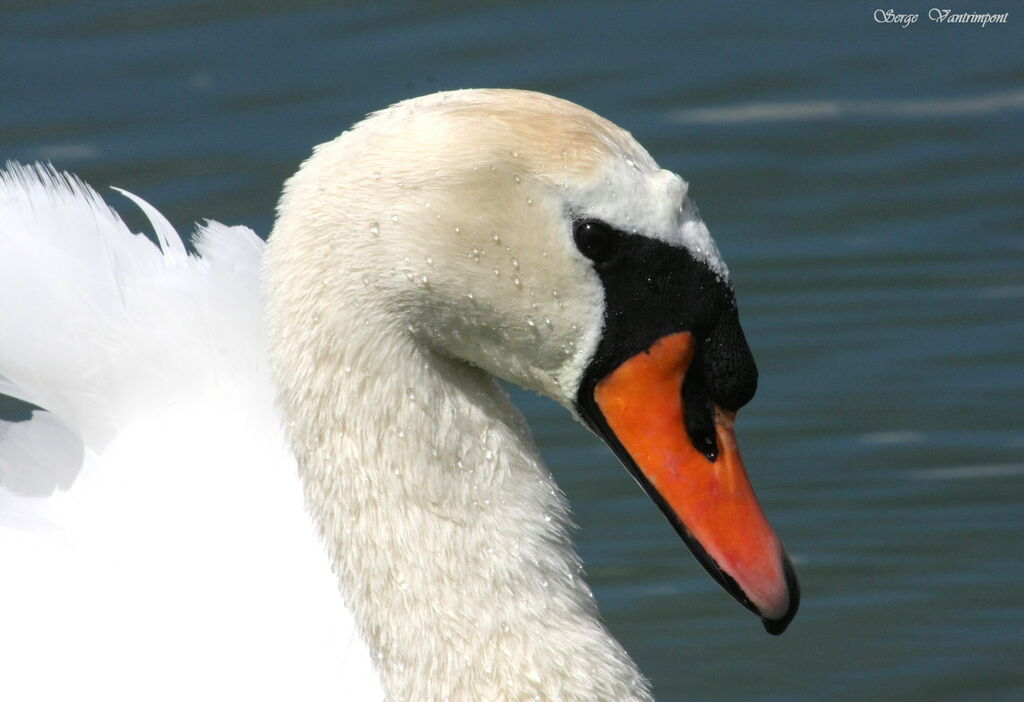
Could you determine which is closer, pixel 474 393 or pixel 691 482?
pixel 691 482

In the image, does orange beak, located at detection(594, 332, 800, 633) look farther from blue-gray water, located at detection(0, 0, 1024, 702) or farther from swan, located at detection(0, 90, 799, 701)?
blue-gray water, located at detection(0, 0, 1024, 702)

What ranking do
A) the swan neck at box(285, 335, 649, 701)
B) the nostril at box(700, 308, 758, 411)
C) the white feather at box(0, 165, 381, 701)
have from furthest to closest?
1. the white feather at box(0, 165, 381, 701)
2. the swan neck at box(285, 335, 649, 701)
3. the nostril at box(700, 308, 758, 411)

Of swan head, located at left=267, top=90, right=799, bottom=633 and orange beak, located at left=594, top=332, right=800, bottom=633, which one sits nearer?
swan head, located at left=267, top=90, right=799, bottom=633

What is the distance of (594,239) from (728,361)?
34 centimetres

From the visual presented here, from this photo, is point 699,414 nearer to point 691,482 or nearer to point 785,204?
point 691,482

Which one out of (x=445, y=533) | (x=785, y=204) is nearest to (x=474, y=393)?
(x=445, y=533)

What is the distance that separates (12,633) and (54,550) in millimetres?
236

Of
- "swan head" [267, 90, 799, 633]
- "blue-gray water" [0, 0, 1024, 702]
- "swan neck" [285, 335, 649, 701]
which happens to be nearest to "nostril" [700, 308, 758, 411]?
"swan head" [267, 90, 799, 633]

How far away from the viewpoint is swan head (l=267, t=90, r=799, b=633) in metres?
3.57

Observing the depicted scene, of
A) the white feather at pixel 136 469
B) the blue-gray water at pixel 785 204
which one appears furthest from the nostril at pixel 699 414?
the blue-gray water at pixel 785 204

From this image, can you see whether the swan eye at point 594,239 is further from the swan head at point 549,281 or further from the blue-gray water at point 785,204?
the blue-gray water at point 785,204

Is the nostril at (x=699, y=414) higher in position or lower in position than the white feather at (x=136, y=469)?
lower

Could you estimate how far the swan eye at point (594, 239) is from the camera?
359cm

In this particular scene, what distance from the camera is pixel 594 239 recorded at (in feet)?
11.8
